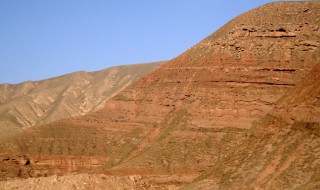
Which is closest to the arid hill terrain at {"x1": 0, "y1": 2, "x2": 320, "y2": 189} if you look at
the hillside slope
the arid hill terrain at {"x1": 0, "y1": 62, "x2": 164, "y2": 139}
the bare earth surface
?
the bare earth surface

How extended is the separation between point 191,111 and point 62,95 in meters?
105

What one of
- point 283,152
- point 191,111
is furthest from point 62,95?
point 283,152

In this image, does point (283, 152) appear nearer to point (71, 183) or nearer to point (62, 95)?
point (71, 183)

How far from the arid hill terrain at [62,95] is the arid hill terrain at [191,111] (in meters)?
54.8

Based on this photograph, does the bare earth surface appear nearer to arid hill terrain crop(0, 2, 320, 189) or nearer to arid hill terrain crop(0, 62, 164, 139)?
arid hill terrain crop(0, 2, 320, 189)

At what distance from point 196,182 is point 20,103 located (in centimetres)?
11376

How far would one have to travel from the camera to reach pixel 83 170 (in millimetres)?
57125

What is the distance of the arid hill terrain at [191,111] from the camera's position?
51.6 m

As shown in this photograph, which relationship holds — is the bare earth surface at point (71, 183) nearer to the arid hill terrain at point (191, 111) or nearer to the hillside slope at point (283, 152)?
the arid hill terrain at point (191, 111)

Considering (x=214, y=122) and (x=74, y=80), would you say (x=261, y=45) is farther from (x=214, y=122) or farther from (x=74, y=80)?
(x=74, y=80)

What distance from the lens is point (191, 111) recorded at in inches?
2232

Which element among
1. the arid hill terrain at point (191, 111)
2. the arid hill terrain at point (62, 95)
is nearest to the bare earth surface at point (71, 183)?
the arid hill terrain at point (191, 111)

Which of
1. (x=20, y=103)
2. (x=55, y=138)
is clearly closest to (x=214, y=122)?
(x=55, y=138)

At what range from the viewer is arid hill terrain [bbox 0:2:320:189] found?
51.6 metres
